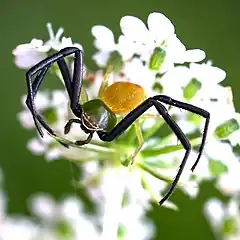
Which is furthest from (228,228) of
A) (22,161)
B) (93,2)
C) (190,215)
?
(93,2)

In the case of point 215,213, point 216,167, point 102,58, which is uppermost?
point 102,58

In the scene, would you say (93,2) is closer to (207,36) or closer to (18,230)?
(207,36)

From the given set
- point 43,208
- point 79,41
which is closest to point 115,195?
point 43,208

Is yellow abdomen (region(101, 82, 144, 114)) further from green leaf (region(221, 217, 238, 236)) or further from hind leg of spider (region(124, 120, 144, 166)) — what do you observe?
green leaf (region(221, 217, 238, 236))

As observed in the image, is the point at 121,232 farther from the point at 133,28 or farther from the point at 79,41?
the point at 79,41

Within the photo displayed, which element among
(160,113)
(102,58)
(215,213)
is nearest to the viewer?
(160,113)

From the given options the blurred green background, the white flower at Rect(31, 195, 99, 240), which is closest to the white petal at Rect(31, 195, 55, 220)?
the white flower at Rect(31, 195, 99, 240)
